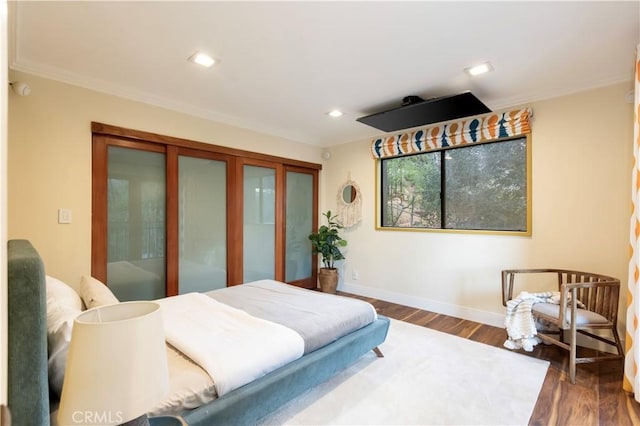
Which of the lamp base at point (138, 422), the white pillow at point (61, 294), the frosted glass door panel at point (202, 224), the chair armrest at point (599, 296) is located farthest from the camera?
the frosted glass door panel at point (202, 224)

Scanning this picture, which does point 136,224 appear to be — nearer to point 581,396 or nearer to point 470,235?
point 470,235

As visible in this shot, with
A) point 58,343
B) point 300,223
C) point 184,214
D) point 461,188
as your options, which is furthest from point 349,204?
point 58,343

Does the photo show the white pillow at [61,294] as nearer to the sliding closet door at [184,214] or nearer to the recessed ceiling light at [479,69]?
the sliding closet door at [184,214]

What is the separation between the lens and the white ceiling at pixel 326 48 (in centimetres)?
178

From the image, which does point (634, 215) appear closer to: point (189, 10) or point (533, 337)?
point (533, 337)

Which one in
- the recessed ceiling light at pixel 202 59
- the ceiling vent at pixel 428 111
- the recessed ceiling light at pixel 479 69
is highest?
the recessed ceiling light at pixel 202 59

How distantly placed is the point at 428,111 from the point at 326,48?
1.39m

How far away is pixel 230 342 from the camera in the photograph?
1.68 m

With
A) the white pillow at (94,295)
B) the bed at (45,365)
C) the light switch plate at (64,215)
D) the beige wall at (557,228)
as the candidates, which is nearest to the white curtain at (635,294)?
the beige wall at (557,228)

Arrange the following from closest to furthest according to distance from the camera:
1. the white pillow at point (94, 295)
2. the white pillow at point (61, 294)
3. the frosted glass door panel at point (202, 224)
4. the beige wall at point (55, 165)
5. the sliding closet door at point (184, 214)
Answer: the white pillow at point (61, 294)
the white pillow at point (94, 295)
the beige wall at point (55, 165)
the sliding closet door at point (184, 214)
the frosted glass door panel at point (202, 224)

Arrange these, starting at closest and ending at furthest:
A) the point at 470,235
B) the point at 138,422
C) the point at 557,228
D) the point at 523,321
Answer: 1. the point at 138,422
2. the point at 523,321
3. the point at 557,228
4. the point at 470,235

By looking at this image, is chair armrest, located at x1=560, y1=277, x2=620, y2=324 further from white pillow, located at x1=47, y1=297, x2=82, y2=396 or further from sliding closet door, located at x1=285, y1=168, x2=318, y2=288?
sliding closet door, located at x1=285, y1=168, x2=318, y2=288

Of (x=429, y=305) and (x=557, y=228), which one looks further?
(x=429, y=305)

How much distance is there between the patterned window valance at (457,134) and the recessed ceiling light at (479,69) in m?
0.90
